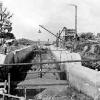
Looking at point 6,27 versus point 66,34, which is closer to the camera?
point 6,27

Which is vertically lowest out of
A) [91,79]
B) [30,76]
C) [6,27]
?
[30,76]

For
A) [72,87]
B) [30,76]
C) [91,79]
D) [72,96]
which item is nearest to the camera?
[91,79]

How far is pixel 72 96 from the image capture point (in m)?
8.67

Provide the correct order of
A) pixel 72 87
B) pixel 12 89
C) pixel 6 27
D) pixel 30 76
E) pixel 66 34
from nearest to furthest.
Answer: pixel 72 87 → pixel 12 89 → pixel 30 76 → pixel 6 27 → pixel 66 34

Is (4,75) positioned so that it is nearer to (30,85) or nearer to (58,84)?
(30,85)

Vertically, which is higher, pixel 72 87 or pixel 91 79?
pixel 91 79

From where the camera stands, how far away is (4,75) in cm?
1277

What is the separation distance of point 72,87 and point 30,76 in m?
5.65

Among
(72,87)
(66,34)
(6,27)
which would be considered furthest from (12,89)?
(66,34)

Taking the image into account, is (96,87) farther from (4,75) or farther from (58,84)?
(4,75)

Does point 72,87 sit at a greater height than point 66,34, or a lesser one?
lesser

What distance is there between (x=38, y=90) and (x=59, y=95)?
122cm

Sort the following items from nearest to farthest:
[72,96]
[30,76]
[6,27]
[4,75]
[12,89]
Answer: [72,96] < [12,89] < [4,75] < [30,76] < [6,27]

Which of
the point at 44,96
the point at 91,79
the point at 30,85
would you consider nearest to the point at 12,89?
the point at 30,85
